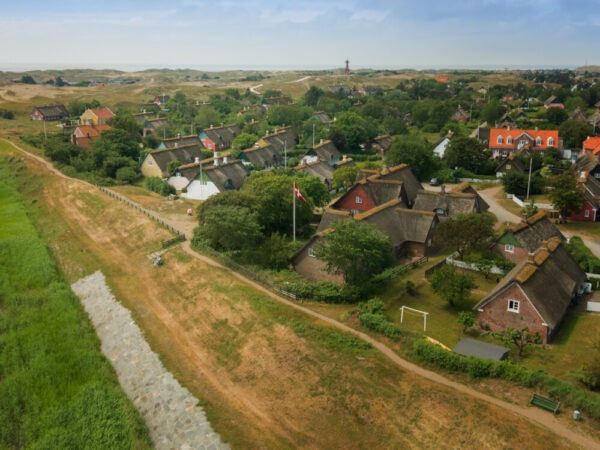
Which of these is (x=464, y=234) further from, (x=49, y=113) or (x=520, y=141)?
(x=49, y=113)

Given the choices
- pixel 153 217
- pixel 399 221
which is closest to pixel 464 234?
pixel 399 221

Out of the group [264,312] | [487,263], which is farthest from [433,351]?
[487,263]

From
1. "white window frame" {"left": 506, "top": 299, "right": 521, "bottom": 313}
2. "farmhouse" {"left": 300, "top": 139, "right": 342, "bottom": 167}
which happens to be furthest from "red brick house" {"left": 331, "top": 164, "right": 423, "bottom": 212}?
"farmhouse" {"left": 300, "top": 139, "right": 342, "bottom": 167}

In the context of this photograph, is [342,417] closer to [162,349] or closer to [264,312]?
[264,312]

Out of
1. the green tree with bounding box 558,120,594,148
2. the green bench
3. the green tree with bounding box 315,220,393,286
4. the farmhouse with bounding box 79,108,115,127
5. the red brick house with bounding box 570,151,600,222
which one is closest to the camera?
the green bench

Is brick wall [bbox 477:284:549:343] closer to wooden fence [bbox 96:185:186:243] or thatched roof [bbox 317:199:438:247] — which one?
thatched roof [bbox 317:199:438:247]

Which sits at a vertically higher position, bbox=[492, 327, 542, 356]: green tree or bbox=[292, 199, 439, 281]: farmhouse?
bbox=[292, 199, 439, 281]: farmhouse
